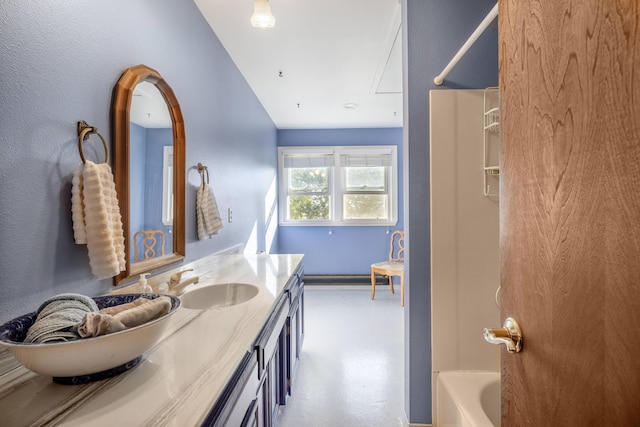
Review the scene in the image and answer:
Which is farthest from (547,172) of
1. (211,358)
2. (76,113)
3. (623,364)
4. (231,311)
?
(76,113)

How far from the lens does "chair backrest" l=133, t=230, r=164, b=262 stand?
1.30 m

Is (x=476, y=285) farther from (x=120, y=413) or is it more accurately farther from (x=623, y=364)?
(x=120, y=413)

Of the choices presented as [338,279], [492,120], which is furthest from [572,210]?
[338,279]

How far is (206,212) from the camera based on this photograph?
1906 mm

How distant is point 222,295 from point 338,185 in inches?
130

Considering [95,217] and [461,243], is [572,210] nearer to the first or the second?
[461,243]

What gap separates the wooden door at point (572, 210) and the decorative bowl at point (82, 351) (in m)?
0.84

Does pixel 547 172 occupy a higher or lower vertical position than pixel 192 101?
lower

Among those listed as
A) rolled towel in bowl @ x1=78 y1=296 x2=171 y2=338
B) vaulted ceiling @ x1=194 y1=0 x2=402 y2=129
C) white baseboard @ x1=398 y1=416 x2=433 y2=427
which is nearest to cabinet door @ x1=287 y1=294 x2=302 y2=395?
white baseboard @ x1=398 y1=416 x2=433 y2=427

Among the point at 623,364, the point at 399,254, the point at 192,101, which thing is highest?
the point at 192,101

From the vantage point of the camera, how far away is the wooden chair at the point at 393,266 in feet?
12.4

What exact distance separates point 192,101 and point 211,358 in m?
1.53

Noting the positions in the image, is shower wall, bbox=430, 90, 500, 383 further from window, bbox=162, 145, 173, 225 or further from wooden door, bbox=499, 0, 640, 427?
window, bbox=162, 145, 173, 225

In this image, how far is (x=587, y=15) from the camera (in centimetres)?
48
